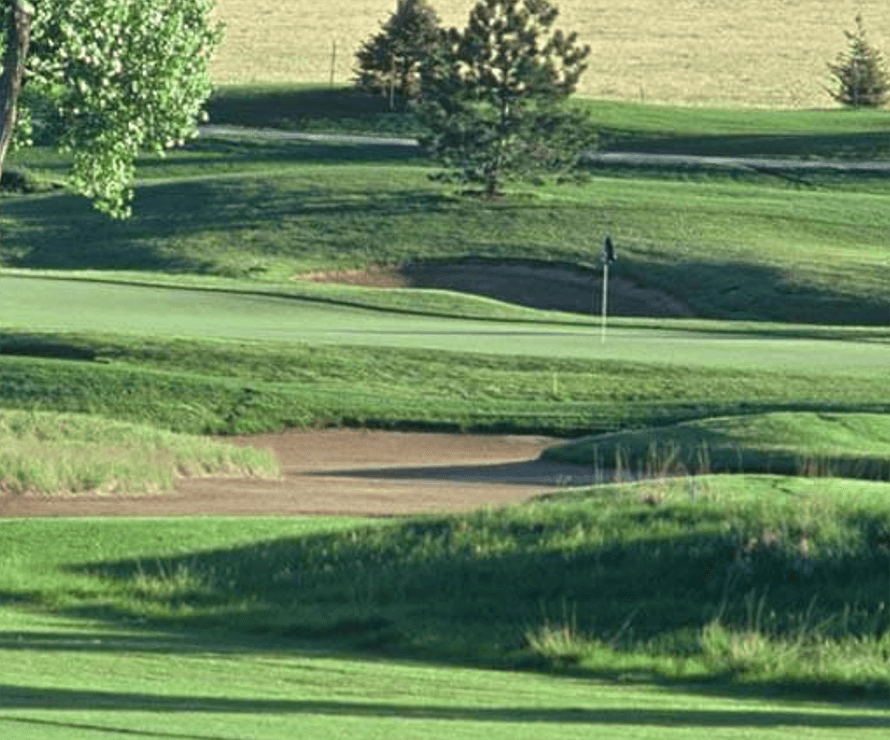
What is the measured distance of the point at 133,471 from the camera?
2956 centimetres

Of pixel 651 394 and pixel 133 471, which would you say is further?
pixel 651 394

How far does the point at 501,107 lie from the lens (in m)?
83.0

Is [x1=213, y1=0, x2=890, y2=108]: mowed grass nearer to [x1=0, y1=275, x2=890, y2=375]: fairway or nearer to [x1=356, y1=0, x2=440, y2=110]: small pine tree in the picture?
[x1=356, y1=0, x2=440, y2=110]: small pine tree

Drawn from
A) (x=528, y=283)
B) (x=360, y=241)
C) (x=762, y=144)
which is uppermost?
(x=762, y=144)

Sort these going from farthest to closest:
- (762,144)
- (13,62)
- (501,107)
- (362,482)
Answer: (762,144), (501,107), (13,62), (362,482)

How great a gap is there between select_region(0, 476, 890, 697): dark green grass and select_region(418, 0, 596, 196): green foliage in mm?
58632

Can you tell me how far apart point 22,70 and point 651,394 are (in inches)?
451

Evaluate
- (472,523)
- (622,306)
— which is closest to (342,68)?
(622,306)

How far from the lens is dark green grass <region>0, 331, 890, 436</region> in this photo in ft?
122

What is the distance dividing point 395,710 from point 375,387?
86.0ft

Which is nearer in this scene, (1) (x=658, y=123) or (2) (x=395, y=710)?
(2) (x=395, y=710)

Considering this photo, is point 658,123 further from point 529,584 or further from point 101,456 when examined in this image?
point 529,584

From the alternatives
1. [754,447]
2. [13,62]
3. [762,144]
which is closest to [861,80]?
[762,144]

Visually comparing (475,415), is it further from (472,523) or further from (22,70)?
(472,523)
